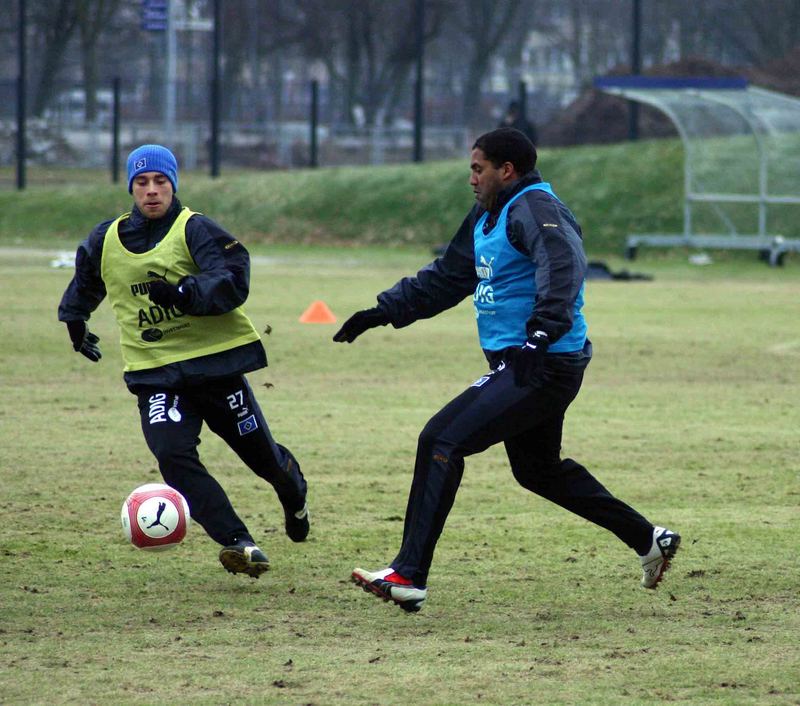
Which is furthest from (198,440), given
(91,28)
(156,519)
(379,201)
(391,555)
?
(91,28)

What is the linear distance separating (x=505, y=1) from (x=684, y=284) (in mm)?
43421

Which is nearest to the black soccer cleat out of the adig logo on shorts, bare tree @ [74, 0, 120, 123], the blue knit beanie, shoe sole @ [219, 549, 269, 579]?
shoe sole @ [219, 549, 269, 579]

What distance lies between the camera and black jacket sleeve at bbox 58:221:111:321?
20.5 feet

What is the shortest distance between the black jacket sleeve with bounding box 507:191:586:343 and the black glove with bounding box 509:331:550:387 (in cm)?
3

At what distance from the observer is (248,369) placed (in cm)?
626

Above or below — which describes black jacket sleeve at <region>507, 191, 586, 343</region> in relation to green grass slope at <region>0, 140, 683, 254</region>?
above

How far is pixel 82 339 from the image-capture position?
655 centimetres

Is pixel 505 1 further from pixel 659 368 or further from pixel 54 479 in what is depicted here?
pixel 54 479

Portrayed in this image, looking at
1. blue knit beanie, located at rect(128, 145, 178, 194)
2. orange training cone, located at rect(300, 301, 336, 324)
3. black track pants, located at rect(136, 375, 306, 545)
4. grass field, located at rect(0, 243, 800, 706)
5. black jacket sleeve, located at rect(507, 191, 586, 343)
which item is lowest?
orange training cone, located at rect(300, 301, 336, 324)

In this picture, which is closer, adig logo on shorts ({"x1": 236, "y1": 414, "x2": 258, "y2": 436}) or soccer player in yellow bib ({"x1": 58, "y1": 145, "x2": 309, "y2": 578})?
soccer player in yellow bib ({"x1": 58, "y1": 145, "x2": 309, "y2": 578})

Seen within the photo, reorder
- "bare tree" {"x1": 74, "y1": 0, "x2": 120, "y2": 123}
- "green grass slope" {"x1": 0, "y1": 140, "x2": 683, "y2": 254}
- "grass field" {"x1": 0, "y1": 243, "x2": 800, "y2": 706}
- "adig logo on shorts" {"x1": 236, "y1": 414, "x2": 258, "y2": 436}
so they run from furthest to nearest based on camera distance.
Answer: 1. "bare tree" {"x1": 74, "y1": 0, "x2": 120, "y2": 123}
2. "green grass slope" {"x1": 0, "y1": 140, "x2": 683, "y2": 254}
3. "adig logo on shorts" {"x1": 236, "y1": 414, "x2": 258, "y2": 436}
4. "grass field" {"x1": 0, "y1": 243, "x2": 800, "y2": 706}

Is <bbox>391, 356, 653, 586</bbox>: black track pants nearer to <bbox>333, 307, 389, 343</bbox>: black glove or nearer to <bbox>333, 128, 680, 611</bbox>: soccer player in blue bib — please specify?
Result: <bbox>333, 128, 680, 611</bbox>: soccer player in blue bib

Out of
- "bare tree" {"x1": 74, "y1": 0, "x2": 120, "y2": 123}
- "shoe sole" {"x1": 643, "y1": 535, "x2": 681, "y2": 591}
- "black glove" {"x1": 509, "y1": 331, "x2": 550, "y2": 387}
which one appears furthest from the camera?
"bare tree" {"x1": 74, "y1": 0, "x2": 120, "y2": 123}

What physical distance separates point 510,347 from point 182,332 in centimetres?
136
